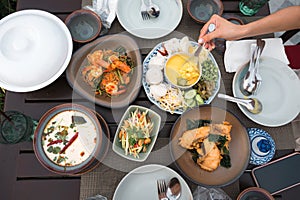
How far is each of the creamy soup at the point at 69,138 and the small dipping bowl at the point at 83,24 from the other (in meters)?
0.36

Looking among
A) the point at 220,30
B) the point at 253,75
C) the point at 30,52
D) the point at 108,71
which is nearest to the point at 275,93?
the point at 253,75

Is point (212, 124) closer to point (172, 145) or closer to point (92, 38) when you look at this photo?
point (172, 145)

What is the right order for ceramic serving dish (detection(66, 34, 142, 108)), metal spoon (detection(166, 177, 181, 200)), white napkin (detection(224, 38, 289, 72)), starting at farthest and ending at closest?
white napkin (detection(224, 38, 289, 72)) → ceramic serving dish (detection(66, 34, 142, 108)) → metal spoon (detection(166, 177, 181, 200))

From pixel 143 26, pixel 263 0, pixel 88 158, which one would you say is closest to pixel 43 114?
pixel 88 158

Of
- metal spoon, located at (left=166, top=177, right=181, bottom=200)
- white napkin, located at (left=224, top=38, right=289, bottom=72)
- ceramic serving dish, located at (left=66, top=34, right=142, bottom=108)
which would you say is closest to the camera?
metal spoon, located at (left=166, top=177, right=181, bottom=200)

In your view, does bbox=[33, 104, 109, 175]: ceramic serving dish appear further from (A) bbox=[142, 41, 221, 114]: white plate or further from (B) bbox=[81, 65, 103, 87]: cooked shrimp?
(A) bbox=[142, 41, 221, 114]: white plate

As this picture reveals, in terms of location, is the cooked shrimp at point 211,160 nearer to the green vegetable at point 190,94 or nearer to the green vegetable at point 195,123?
the green vegetable at point 195,123

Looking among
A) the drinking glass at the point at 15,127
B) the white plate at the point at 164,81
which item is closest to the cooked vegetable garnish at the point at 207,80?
the white plate at the point at 164,81

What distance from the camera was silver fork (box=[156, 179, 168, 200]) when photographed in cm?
108

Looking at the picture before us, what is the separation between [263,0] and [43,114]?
1125 mm

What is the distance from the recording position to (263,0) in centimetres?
131

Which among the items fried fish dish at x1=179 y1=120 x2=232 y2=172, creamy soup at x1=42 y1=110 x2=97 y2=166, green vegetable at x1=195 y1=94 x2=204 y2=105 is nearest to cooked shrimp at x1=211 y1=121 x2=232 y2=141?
fried fish dish at x1=179 y1=120 x2=232 y2=172

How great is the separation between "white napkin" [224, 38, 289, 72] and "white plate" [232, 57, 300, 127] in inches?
1.7

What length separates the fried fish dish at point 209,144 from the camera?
1.10 meters
